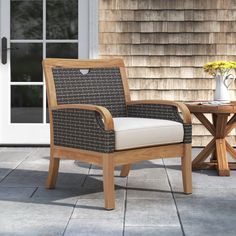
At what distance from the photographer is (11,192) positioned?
356 centimetres

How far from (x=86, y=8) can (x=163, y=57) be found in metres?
0.85

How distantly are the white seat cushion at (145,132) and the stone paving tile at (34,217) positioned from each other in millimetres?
458

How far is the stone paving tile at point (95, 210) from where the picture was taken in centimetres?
297

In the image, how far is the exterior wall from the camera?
5527 mm

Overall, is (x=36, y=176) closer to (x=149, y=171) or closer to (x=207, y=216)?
(x=149, y=171)

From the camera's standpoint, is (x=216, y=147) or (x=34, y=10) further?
(x=34, y=10)

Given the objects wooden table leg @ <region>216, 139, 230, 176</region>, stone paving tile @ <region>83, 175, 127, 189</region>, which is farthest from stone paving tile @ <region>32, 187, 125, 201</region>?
wooden table leg @ <region>216, 139, 230, 176</region>

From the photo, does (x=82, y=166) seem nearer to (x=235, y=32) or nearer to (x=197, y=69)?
(x=197, y=69)

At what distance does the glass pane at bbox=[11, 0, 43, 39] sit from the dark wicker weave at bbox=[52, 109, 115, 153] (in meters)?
2.22

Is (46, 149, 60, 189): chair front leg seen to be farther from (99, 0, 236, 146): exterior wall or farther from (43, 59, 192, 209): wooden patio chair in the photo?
(99, 0, 236, 146): exterior wall

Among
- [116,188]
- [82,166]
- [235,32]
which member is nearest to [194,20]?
[235,32]

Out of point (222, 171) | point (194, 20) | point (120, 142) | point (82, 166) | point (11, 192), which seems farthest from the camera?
point (194, 20)

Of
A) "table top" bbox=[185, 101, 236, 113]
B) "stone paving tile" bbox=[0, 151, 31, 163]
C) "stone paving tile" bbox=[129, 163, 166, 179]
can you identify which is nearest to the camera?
"table top" bbox=[185, 101, 236, 113]

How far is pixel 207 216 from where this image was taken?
296cm
